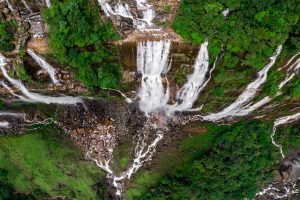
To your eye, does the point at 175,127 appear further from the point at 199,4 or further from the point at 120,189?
the point at 199,4

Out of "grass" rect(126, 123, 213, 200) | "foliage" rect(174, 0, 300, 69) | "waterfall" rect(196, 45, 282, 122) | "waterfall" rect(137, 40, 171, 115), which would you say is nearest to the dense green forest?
"grass" rect(126, 123, 213, 200)

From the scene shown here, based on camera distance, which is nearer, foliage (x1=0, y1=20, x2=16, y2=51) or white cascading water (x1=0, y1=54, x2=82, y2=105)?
foliage (x1=0, y1=20, x2=16, y2=51)

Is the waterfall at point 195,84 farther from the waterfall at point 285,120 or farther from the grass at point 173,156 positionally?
the waterfall at point 285,120

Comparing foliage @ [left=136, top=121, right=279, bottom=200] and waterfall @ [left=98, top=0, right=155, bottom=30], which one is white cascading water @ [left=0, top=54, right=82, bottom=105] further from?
foliage @ [left=136, top=121, right=279, bottom=200]

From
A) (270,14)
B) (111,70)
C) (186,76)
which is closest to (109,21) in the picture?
(111,70)

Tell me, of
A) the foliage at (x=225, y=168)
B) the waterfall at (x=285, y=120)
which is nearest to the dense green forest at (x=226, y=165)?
the foliage at (x=225, y=168)

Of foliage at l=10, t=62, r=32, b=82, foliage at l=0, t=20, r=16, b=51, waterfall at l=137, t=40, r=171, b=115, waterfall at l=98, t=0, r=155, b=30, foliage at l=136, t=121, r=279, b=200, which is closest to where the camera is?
foliage at l=0, t=20, r=16, b=51
